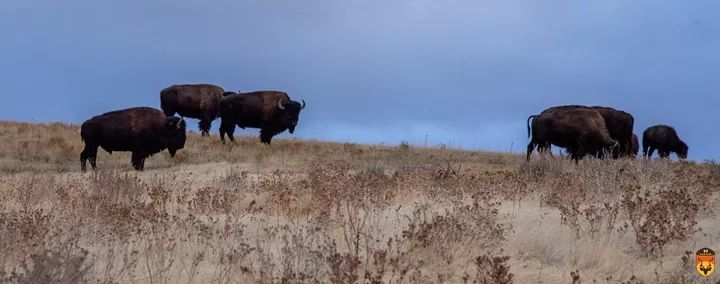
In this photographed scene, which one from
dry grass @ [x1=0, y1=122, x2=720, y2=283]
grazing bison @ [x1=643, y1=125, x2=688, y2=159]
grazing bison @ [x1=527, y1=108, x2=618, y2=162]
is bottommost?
Answer: dry grass @ [x1=0, y1=122, x2=720, y2=283]

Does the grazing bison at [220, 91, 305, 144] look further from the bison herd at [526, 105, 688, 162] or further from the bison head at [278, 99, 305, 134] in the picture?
the bison herd at [526, 105, 688, 162]

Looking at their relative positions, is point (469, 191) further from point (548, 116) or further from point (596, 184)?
point (548, 116)

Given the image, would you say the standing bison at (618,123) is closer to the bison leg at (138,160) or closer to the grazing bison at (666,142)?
the bison leg at (138,160)

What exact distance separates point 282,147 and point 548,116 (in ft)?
27.9

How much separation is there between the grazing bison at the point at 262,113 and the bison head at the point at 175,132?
6.72 metres

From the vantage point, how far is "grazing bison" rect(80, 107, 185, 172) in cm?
1753

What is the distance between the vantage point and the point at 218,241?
7266 mm

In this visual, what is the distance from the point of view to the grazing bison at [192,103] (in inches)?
1106

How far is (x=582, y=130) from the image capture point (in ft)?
58.7

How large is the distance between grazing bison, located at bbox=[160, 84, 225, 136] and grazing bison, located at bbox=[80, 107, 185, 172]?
969cm

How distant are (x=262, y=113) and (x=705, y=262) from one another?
2048 centimetres

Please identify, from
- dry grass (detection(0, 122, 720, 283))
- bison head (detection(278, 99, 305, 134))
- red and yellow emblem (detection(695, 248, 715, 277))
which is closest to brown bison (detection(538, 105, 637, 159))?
dry grass (detection(0, 122, 720, 283))

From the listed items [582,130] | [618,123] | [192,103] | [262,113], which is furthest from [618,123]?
[192,103]

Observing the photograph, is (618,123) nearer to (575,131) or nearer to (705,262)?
(575,131)
